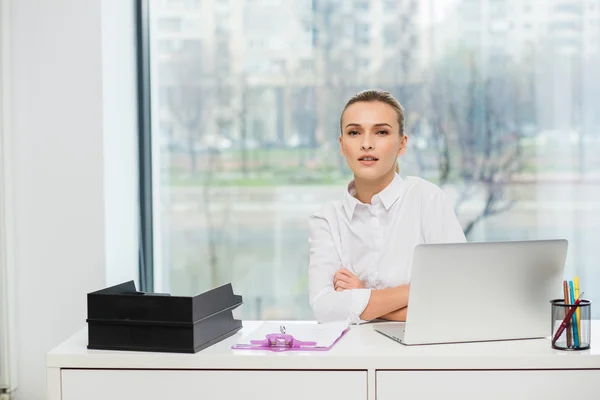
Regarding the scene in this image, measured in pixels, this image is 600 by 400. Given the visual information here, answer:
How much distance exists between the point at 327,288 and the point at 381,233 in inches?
9.1

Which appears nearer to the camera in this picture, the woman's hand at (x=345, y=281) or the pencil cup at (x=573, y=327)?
the pencil cup at (x=573, y=327)

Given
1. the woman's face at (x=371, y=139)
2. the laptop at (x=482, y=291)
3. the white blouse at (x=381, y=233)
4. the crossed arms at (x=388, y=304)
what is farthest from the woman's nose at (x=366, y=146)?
the laptop at (x=482, y=291)

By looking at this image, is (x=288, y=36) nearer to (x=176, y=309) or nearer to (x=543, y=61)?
(x=543, y=61)

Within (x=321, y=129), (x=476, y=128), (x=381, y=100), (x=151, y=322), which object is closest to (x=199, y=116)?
(x=321, y=129)

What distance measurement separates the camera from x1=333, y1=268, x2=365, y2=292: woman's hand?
7.20 feet

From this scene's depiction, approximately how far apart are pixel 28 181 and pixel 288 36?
4.05 feet

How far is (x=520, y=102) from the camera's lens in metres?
3.33

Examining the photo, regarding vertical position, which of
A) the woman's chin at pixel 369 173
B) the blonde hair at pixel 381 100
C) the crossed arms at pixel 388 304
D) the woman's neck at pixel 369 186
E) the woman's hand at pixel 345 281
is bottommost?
the crossed arms at pixel 388 304

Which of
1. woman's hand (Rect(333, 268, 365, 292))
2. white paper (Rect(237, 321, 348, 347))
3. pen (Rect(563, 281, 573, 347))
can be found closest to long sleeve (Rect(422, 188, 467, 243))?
woman's hand (Rect(333, 268, 365, 292))

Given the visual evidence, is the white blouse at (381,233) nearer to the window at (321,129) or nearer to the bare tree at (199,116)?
the window at (321,129)

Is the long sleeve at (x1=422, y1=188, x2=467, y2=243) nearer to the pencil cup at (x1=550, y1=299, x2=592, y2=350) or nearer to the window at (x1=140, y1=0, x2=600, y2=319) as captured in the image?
the pencil cup at (x1=550, y1=299, x2=592, y2=350)

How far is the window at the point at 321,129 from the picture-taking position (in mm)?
3330

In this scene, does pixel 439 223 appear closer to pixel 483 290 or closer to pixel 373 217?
pixel 373 217

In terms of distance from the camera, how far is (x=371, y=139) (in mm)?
2229
